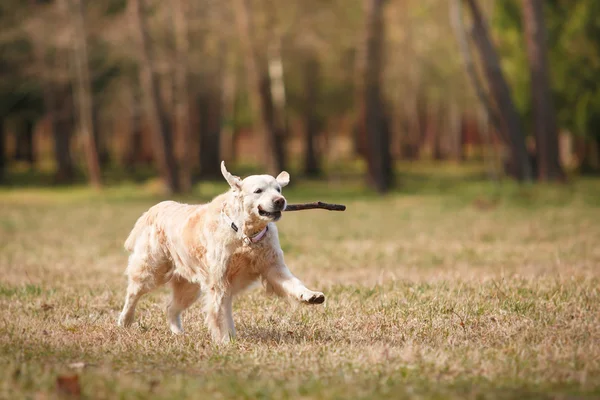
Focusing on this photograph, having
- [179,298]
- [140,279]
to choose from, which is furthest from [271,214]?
[140,279]

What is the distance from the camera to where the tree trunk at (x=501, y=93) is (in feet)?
78.0

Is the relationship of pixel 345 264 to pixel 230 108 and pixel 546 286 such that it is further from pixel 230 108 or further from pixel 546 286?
pixel 230 108

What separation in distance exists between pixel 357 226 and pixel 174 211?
1013 cm

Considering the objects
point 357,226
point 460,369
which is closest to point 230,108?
point 357,226

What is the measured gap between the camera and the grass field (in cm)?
515

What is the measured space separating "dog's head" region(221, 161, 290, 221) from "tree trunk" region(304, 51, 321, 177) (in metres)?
29.2

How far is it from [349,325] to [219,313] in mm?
1145

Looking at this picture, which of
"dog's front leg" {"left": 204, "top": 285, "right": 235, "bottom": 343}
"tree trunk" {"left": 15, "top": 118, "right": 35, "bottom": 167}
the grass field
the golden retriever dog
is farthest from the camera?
"tree trunk" {"left": 15, "top": 118, "right": 35, "bottom": 167}

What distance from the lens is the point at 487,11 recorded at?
3622 cm

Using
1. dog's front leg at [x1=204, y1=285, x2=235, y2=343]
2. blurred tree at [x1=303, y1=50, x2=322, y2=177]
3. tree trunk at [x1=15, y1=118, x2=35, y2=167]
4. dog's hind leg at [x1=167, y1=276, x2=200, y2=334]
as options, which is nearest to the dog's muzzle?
dog's front leg at [x1=204, y1=285, x2=235, y2=343]

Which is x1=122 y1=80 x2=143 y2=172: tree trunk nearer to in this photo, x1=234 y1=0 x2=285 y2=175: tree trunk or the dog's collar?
x1=234 y1=0 x2=285 y2=175: tree trunk

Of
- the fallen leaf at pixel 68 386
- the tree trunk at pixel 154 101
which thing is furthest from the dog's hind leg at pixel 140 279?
the tree trunk at pixel 154 101

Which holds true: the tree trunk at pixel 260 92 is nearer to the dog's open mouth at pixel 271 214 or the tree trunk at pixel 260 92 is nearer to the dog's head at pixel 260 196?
the dog's head at pixel 260 196

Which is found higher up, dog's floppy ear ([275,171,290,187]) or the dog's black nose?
dog's floppy ear ([275,171,290,187])
